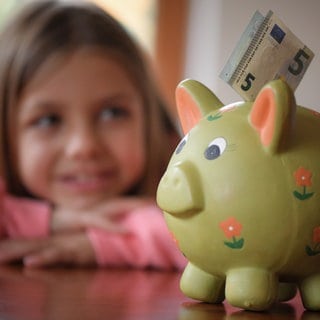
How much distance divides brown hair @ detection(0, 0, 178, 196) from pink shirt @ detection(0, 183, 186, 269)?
0.12m

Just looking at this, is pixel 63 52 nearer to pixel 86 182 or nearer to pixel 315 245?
pixel 86 182

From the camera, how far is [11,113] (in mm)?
1227

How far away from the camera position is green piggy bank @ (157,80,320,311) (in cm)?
47

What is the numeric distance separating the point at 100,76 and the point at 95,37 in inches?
3.3

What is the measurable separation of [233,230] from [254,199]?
0.09 ft

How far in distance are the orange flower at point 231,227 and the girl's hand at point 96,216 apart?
60cm

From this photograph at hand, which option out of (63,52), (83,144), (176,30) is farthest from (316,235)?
(176,30)

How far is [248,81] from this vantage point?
1.76ft

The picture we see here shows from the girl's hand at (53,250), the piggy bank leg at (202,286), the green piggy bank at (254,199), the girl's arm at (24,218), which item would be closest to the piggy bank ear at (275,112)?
the green piggy bank at (254,199)

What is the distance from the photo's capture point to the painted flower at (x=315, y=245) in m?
0.48

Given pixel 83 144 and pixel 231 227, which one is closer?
pixel 231 227

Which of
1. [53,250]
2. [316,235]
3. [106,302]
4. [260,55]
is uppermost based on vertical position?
[260,55]

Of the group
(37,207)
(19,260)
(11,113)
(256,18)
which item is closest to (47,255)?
(19,260)

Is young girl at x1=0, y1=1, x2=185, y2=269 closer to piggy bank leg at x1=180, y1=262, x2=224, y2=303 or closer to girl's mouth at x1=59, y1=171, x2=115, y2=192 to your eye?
girl's mouth at x1=59, y1=171, x2=115, y2=192
